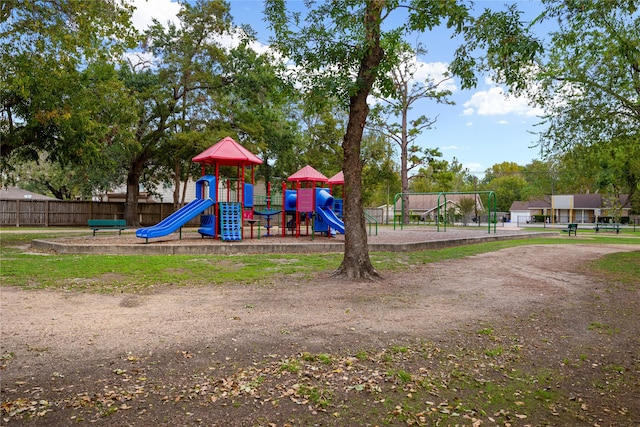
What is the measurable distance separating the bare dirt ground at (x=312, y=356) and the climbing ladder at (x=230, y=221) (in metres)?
7.82

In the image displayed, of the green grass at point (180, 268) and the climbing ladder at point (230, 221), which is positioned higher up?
the climbing ladder at point (230, 221)

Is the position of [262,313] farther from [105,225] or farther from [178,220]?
[105,225]

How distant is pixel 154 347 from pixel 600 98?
13844 millimetres

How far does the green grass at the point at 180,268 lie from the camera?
8.52 m

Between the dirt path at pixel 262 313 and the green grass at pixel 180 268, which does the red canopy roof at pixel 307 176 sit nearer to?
the green grass at pixel 180 268

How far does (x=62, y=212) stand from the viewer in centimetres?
3000

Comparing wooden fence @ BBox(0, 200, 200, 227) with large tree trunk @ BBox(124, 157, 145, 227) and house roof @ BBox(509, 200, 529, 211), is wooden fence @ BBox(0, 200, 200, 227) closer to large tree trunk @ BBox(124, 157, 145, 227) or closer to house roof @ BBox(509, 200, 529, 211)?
large tree trunk @ BBox(124, 157, 145, 227)

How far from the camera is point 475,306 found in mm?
6844

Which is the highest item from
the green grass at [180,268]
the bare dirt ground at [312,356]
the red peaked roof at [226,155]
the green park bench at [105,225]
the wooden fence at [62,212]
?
the red peaked roof at [226,155]

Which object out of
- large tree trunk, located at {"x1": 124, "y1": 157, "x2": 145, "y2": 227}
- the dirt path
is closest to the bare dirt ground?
the dirt path

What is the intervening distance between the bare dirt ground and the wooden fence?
2545 centimetres

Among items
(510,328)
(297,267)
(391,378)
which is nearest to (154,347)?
(391,378)

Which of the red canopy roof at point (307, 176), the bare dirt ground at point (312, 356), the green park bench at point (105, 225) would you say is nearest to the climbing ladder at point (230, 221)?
the red canopy roof at point (307, 176)

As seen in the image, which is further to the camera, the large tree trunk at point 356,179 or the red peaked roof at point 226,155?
the red peaked roof at point 226,155
